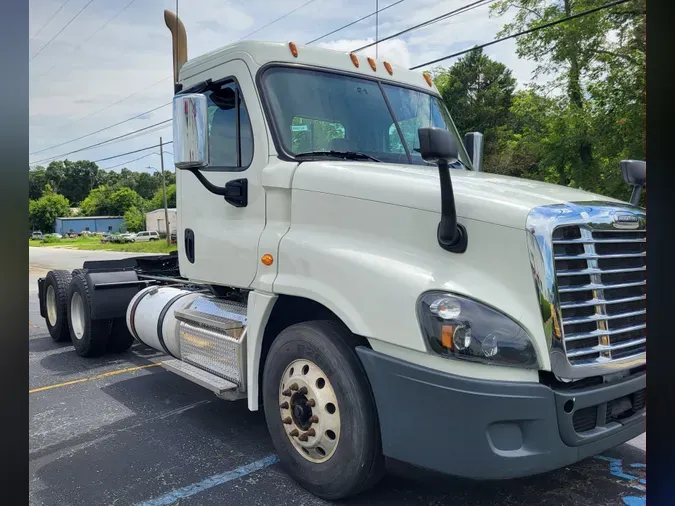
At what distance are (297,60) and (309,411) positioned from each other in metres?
2.37

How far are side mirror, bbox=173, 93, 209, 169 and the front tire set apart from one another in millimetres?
1197

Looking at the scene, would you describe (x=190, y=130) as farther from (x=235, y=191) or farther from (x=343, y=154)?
(x=343, y=154)

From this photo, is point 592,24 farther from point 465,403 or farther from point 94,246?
point 94,246

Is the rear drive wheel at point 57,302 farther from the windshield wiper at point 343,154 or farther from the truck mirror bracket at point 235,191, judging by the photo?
the windshield wiper at point 343,154

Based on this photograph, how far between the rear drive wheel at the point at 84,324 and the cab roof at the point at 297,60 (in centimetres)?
326

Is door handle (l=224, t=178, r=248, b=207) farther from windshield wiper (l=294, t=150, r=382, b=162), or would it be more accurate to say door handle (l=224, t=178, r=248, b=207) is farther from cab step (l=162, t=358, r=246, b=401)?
cab step (l=162, t=358, r=246, b=401)

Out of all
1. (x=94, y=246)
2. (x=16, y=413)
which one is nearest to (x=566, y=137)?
(x=94, y=246)

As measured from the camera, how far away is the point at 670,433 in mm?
1300

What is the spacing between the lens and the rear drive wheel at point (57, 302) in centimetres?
717

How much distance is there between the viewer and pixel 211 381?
3924 mm

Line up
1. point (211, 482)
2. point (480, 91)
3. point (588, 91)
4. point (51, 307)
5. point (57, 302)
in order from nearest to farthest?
1. point (211, 482)
2. point (57, 302)
3. point (51, 307)
4. point (588, 91)
5. point (480, 91)

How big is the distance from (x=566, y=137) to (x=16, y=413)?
A: 1312cm

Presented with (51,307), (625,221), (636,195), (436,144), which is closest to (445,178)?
(436,144)

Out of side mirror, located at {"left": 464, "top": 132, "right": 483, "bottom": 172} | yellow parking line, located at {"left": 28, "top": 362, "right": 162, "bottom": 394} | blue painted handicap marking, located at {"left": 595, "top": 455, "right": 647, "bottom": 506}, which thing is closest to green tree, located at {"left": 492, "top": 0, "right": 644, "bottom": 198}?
side mirror, located at {"left": 464, "top": 132, "right": 483, "bottom": 172}
